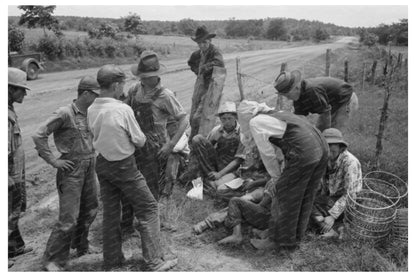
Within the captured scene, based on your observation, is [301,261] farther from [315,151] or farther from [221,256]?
[315,151]

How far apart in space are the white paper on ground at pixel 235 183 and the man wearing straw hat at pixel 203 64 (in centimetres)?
177

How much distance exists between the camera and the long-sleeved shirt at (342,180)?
4402mm

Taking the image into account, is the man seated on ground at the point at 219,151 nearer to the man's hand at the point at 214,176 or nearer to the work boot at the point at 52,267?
the man's hand at the point at 214,176

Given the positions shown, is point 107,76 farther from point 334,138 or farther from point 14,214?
point 334,138

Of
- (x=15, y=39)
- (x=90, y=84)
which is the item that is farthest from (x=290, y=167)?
(x=15, y=39)

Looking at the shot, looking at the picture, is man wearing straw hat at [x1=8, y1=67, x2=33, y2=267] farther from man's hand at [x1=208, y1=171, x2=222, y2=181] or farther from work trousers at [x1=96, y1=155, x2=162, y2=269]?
man's hand at [x1=208, y1=171, x2=222, y2=181]

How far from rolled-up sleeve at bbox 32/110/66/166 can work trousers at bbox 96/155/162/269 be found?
1.75 feet

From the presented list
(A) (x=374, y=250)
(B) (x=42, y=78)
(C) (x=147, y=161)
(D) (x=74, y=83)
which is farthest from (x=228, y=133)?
(B) (x=42, y=78)

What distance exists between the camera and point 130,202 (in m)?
3.77

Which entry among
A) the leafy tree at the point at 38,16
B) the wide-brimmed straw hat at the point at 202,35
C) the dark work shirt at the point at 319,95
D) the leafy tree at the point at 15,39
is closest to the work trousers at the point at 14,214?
the dark work shirt at the point at 319,95

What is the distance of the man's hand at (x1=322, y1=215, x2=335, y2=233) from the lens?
4341 mm

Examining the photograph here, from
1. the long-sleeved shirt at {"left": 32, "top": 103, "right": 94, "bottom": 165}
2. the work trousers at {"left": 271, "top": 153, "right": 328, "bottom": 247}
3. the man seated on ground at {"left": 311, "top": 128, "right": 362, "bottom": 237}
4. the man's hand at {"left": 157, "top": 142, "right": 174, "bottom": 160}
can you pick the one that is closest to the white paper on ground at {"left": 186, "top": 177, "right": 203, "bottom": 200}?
the man's hand at {"left": 157, "top": 142, "right": 174, "bottom": 160}

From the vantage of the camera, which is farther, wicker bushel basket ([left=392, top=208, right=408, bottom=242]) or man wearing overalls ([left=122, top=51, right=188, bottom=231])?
man wearing overalls ([left=122, top=51, right=188, bottom=231])

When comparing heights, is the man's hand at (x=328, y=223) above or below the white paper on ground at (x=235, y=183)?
below
